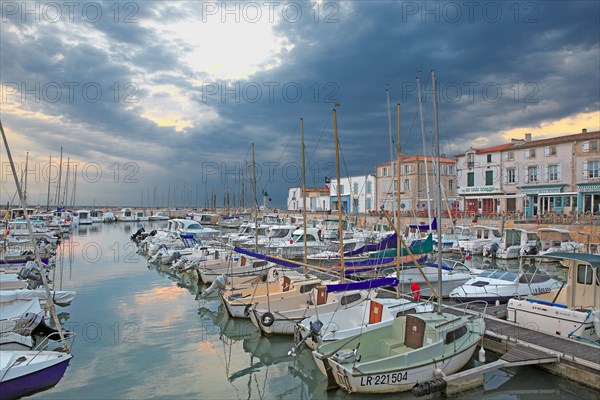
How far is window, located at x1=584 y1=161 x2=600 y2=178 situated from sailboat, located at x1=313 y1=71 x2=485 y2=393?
43103mm

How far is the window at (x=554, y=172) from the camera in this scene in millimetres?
49312

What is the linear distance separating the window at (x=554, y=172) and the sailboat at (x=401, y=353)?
44.9 meters

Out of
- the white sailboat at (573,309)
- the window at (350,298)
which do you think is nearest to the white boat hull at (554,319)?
the white sailboat at (573,309)

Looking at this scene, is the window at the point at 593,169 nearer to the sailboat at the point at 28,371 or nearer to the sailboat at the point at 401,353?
the sailboat at the point at 401,353

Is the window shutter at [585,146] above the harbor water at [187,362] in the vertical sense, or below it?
above

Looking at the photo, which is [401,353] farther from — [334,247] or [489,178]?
[489,178]

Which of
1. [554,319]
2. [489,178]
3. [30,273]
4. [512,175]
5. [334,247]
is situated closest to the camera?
[554,319]

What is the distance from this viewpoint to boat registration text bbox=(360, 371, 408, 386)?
10.2m

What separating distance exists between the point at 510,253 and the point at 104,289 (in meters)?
32.8

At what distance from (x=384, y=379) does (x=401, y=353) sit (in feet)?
3.56

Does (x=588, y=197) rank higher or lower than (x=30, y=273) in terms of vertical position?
higher

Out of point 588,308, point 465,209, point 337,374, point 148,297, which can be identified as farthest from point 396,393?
point 465,209

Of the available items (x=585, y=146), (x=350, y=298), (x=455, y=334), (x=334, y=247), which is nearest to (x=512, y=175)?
(x=585, y=146)

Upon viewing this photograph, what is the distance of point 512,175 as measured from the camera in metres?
54.9
